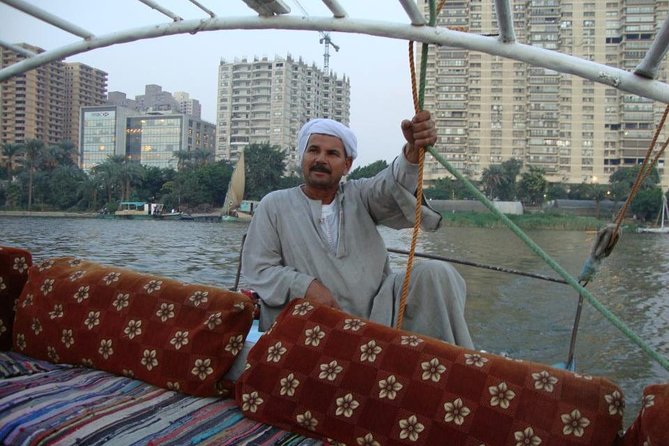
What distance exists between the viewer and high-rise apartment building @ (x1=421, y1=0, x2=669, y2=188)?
6562 cm

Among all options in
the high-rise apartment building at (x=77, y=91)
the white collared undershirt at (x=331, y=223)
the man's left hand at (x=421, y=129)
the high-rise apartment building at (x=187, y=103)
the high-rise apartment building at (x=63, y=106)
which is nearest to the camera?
the man's left hand at (x=421, y=129)

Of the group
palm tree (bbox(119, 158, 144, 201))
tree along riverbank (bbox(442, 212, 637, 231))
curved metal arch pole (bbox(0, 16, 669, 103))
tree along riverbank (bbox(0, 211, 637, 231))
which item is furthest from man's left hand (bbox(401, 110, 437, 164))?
palm tree (bbox(119, 158, 144, 201))

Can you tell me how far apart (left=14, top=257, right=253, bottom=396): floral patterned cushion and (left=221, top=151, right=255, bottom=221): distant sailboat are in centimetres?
3772

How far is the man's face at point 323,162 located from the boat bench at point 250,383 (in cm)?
57

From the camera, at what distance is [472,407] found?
1234mm

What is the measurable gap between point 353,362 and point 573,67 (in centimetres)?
117

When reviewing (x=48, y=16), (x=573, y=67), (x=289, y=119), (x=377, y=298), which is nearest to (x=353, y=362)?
(x=377, y=298)

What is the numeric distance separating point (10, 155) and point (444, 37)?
60175 millimetres

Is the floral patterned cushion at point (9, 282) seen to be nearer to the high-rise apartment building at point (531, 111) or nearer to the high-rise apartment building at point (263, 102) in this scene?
the high-rise apartment building at point (531, 111)

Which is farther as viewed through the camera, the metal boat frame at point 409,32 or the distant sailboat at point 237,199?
the distant sailboat at point 237,199

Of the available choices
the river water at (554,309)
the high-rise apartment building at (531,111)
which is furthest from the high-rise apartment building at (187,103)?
the river water at (554,309)

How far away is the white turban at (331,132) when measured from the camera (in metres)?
2.06

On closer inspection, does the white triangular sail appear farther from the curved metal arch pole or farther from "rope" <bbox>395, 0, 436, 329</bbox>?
"rope" <bbox>395, 0, 436, 329</bbox>

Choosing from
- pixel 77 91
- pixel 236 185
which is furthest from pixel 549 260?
pixel 77 91
